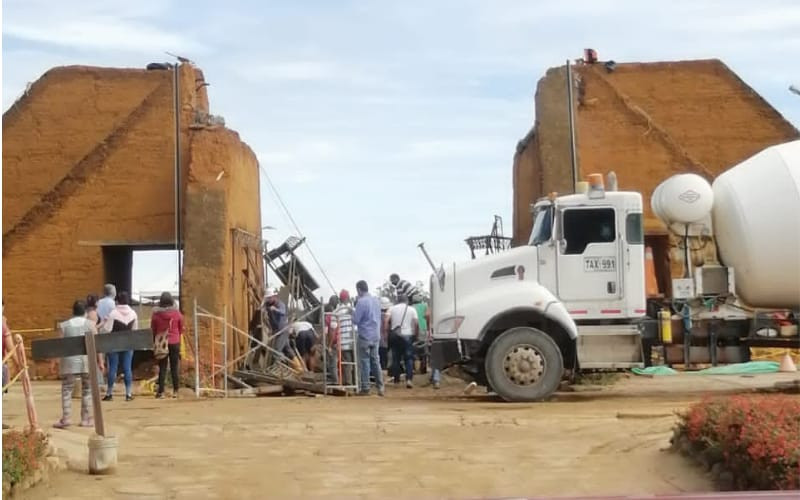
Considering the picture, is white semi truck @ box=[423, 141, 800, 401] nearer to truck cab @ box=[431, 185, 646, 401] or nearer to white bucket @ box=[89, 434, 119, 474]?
truck cab @ box=[431, 185, 646, 401]

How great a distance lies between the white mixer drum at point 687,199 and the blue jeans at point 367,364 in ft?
16.7

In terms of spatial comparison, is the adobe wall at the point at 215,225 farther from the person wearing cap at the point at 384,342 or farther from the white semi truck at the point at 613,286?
the white semi truck at the point at 613,286

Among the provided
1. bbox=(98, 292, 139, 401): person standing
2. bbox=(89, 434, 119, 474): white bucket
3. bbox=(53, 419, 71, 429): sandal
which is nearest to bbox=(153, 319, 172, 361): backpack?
bbox=(98, 292, 139, 401): person standing

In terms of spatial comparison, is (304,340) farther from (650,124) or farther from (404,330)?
(650,124)

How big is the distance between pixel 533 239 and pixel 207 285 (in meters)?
8.04

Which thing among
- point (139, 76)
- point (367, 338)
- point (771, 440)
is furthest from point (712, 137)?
point (771, 440)

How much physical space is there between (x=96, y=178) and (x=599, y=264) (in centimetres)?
1240

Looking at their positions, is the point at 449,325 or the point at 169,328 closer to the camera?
the point at 449,325

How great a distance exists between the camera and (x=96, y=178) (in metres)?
22.7

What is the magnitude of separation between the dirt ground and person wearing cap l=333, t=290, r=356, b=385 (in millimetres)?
3402

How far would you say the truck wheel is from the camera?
14359mm

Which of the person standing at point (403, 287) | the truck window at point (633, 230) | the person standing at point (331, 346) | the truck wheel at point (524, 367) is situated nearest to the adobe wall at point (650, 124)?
the person standing at point (403, 287)

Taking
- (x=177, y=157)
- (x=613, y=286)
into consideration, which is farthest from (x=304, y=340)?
(x=613, y=286)

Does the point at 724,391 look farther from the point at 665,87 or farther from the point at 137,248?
the point at 137,248
